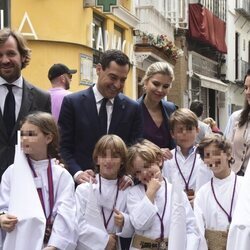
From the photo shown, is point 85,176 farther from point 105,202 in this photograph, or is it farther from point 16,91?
point 16,91

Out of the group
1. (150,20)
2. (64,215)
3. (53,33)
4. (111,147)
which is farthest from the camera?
(150,20)

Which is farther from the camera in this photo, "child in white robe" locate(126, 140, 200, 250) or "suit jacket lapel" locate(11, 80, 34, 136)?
"suit jacket lapel" locate(11, 80, 34, 136)

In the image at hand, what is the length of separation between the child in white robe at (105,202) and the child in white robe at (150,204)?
0.24 ft

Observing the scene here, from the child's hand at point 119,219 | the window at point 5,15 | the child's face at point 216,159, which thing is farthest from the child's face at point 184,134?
the window at point 5,15

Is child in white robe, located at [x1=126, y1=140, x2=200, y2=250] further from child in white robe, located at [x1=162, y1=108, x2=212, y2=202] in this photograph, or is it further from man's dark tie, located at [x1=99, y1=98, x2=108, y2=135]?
child in white robe, located at [x1=162, y1=108, x2=212, y2=202]

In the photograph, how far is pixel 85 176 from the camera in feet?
17.4

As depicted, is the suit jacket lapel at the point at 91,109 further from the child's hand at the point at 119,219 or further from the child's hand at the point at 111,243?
the child's hand at the point at 111,243

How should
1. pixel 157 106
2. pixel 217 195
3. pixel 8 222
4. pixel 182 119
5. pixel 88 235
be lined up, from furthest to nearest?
pixel 157 106 < pixel 182 119 < pixel 217 195 < pixel 88 235 < pixel 8 222

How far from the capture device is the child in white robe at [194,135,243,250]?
208 inches

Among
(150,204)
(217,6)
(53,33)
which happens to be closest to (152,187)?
(150,204)

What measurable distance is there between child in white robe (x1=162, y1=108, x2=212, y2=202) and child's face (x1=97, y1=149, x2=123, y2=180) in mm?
994

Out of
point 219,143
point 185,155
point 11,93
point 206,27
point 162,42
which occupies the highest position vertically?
point 206,27

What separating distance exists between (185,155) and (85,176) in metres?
1.26

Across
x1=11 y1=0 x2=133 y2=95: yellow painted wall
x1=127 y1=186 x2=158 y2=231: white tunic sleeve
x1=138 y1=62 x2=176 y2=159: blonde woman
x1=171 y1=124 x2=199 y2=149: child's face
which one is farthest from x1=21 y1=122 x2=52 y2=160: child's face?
x1=11 y1=0 x2=133 y2=95: yellow painted wall
